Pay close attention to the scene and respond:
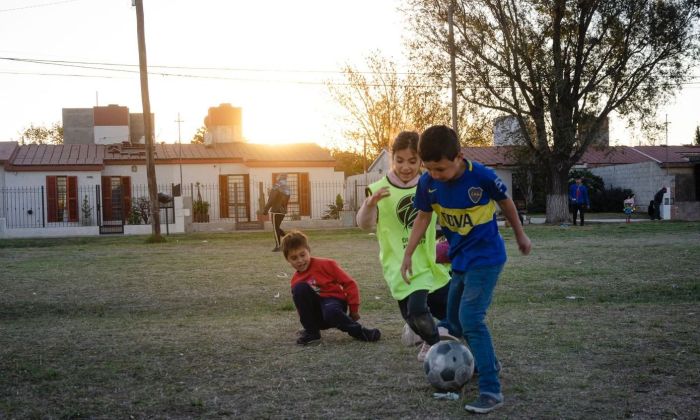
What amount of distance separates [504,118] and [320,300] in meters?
26.6

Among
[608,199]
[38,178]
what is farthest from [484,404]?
[608,199]

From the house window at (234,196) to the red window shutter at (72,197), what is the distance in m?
7.17

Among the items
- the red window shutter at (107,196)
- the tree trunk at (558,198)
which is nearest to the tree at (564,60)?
the tree trunk at (558,198)

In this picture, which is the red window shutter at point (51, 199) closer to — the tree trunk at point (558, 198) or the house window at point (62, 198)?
the house window at point (62, 198)

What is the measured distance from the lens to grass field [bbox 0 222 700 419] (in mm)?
4078

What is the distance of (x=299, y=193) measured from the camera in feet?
126

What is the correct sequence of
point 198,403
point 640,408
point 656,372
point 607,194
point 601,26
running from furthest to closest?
point 607,194, point 601,26, point 656,372, point 198,403, point 640,408

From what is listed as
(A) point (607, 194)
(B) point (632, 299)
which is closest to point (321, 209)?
(A) point (607, 194)

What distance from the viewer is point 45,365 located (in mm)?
5297

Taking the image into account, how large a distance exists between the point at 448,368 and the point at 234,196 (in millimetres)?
33953

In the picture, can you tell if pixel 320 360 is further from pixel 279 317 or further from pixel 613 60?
pixel 613 60

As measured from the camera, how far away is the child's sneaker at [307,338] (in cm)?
600

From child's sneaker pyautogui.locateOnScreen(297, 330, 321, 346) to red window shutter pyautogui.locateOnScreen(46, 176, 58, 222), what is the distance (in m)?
32.3

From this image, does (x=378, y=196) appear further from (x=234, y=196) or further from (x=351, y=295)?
(x=234, y=196)
